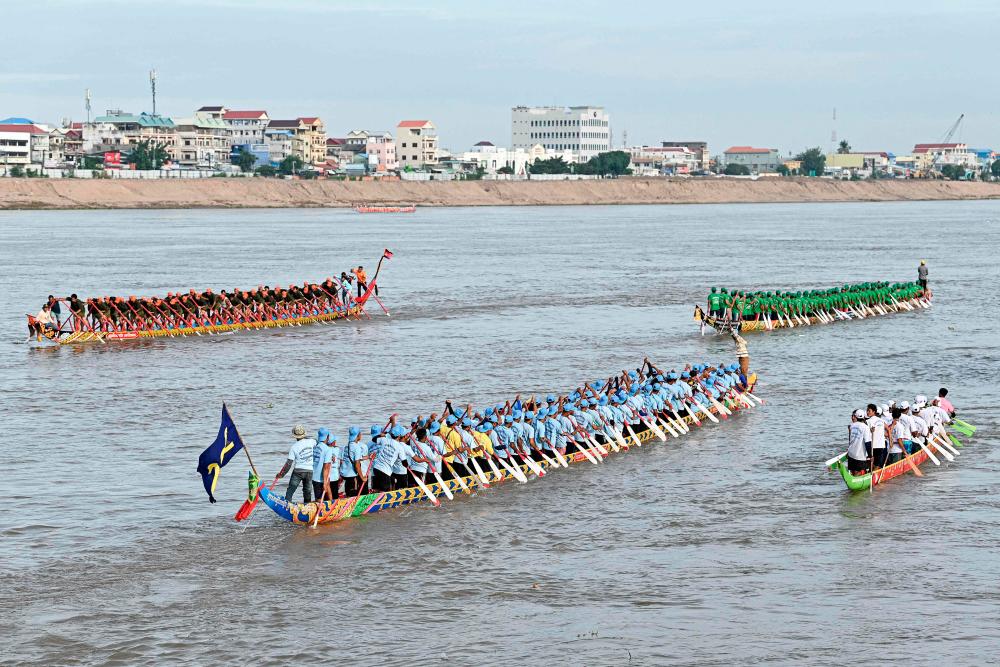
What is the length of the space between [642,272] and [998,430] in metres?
47.4

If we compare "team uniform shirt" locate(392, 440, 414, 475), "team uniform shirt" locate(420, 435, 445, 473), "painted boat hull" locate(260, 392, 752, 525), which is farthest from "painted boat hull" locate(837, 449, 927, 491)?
"team uniform shirt" locate(392, 440, 414, 475)

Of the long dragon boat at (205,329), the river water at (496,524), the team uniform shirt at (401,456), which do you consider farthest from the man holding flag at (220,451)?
the long dragon boat at (205,329)

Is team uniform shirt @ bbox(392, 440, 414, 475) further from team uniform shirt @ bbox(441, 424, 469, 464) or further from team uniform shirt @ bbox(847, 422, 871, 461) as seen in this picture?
team uniform shirt @ bbox(847, 422, 871, 461)

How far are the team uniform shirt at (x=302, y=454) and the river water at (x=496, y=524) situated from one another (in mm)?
1192

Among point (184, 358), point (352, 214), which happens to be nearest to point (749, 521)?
point (184, 358)

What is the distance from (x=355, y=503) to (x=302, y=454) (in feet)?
5.15

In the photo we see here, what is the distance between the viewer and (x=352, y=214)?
580ft

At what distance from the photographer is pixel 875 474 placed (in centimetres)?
2572

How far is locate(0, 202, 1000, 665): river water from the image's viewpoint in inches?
722

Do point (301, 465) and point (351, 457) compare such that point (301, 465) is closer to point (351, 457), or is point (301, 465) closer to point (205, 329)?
point (351, 457)

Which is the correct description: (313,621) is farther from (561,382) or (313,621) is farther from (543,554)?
(561,382)

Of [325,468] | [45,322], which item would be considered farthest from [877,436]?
[45,322]

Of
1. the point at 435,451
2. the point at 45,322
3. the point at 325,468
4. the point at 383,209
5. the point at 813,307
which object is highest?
the point at 325,468

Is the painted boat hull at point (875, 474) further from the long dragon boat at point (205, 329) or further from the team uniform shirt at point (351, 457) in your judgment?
the long dragon boat at point (205, 329)
